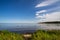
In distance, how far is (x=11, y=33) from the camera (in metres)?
2.16

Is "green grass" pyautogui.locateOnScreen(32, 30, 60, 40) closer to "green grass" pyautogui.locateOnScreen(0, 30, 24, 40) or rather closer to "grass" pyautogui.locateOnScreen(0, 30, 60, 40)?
"grass" pyautogui.locateOnScreen(0, 30, 60, 40)

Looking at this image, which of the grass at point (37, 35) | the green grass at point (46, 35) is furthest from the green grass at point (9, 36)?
the green grass at point (46, 35)

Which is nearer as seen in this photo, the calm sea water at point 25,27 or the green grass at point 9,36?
the green grass at point 9,36

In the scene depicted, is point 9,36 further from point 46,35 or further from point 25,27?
point 46,35

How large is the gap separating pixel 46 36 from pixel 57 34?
20 cm

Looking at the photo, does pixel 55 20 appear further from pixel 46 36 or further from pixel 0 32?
pixel 0 32

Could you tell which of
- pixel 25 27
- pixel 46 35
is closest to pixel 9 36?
pixel 25 27

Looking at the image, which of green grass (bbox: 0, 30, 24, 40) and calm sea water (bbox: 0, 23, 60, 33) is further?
calm sea water (bbox: 0, 23, 60, 33)

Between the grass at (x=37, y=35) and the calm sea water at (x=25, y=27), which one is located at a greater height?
the calm sea water at (x=25, y=27)

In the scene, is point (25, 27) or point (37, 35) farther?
point (25, 27)

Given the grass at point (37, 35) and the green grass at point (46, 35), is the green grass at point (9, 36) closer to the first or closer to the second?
the grass at point (37, 35)

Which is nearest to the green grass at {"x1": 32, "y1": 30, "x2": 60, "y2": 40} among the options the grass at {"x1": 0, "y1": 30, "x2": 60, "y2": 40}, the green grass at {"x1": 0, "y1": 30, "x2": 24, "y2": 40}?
the grass at {"x1": 0, "y1": 30, "x2": 60, "y2": 40}

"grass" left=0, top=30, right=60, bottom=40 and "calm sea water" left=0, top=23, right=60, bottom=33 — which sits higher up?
"calm sea water" left=0, top=23, right=60, bottom=33

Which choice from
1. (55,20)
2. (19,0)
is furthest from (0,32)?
(55,20)
